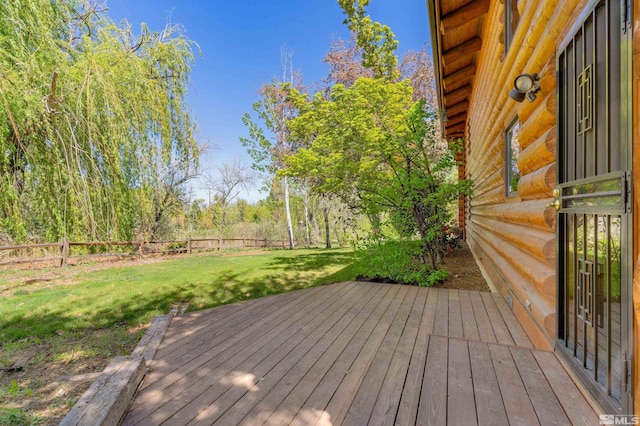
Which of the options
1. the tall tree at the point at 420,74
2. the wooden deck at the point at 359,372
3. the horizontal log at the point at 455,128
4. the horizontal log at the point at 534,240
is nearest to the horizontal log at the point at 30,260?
the wooden deck at the point at 359,372

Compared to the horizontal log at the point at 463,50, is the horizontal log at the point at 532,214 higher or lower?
lower

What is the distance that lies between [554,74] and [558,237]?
1.06 metres

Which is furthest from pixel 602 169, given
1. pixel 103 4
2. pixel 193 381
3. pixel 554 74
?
pixel 103 4

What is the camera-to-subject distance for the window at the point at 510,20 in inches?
122

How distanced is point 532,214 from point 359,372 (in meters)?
1.76

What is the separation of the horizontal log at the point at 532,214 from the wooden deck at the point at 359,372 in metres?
0.85

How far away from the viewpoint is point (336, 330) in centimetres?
282

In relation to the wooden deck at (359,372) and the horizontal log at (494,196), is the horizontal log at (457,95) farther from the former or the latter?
the wooden deck at (359,372)

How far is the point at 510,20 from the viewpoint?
10.6 ft

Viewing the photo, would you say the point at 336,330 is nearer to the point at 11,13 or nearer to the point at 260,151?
the point at 11,13

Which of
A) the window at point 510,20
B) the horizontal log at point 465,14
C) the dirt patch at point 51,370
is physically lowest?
the dirt patch at point 51,370

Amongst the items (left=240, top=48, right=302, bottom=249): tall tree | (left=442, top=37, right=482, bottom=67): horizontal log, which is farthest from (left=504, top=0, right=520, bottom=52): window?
(left=240, top=48, right=302, bottom=249): tall tree

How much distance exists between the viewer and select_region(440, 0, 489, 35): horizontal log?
4.13 metres

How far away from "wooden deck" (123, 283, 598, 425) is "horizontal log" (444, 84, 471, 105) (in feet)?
18.1
